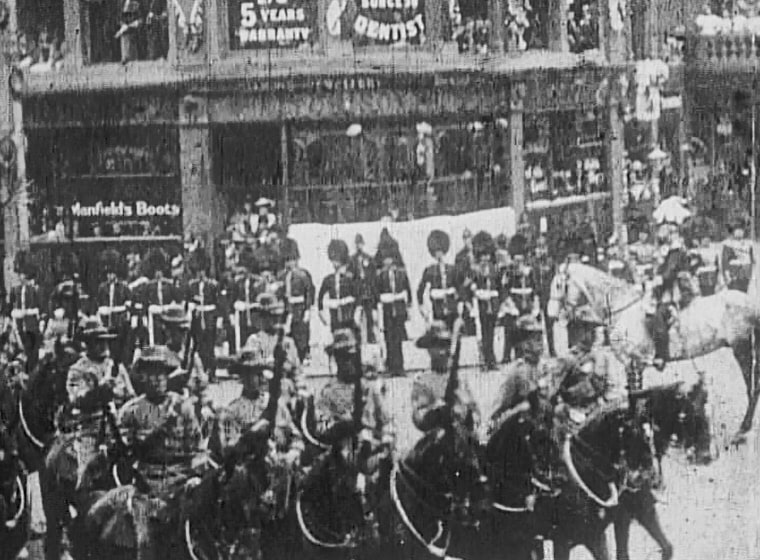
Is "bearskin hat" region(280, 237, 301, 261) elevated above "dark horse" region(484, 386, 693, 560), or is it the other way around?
"bearskin hat" region(280, 237, 301, 261)

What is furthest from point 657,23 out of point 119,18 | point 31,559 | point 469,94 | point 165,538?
point 31,559

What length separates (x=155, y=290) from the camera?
19.9 ft

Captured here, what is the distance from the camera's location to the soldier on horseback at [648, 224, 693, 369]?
6.12 meters

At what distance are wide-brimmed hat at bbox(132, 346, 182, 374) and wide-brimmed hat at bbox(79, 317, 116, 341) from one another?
0.16 m

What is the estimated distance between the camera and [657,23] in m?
6.08

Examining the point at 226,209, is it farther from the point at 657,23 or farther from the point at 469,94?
the point at 657,23

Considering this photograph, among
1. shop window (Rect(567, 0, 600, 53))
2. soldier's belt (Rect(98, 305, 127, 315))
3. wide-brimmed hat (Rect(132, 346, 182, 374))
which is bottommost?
wide-brimmed hat (Rect(132, 346, 182, 374))

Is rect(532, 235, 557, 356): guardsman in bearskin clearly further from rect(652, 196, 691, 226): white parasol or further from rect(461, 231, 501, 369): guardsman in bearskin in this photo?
rect(652, 196, 691, 226): white parasol

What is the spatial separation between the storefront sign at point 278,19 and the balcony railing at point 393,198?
64 centimetres

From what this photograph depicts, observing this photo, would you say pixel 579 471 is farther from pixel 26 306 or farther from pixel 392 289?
pixel 26 306

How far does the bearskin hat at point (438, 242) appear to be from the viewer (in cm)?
607

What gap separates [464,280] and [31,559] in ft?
7.51

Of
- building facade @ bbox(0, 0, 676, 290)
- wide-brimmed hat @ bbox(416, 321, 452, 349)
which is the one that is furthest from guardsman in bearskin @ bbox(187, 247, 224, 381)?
wide-brimmed hat @ bbox(416, 321, 452, 349)

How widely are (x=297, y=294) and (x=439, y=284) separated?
0.62 m
